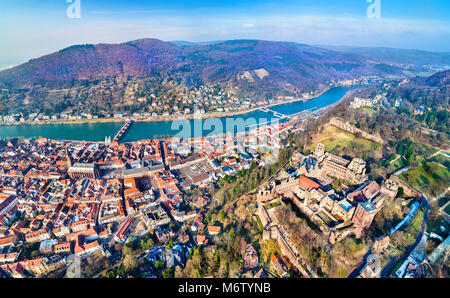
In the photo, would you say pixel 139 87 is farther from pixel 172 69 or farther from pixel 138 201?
pixel 138 201

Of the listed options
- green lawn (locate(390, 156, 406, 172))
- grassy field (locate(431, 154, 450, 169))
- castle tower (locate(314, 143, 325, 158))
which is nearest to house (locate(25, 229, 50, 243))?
castle tower (locate(314, 143, 325, 158))

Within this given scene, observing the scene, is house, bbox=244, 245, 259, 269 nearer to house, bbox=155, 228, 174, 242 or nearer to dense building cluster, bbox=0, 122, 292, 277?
dense building cluster, bbox=0, 122, 292, 277

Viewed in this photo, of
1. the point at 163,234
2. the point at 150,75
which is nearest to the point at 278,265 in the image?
the point at 163,234

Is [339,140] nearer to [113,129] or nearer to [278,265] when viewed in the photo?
[278,265]

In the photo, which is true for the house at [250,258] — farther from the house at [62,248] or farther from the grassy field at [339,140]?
the grassy field at [339,140]

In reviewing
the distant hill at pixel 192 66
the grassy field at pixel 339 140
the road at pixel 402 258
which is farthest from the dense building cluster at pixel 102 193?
the distant hill at pixel 192 66
